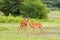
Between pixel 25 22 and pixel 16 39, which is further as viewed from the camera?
pixel 25 22

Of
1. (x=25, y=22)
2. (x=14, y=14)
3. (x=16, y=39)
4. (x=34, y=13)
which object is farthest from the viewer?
(x=14, y=14)

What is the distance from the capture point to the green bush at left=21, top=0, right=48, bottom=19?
4566 centimetres

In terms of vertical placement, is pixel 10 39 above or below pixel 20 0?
above

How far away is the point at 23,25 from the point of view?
19.2 m

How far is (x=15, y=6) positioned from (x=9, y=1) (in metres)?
1.60

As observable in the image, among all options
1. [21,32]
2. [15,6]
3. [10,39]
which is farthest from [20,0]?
[10,39]

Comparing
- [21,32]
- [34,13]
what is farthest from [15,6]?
[21,32]

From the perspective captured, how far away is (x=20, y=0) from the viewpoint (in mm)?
49406

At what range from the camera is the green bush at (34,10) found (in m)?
45.7

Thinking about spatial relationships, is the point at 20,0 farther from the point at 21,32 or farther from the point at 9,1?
the point at 21,32

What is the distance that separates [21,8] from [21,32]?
28773 millimetres

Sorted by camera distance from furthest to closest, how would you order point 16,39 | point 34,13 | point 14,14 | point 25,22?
point 14,14, point 34,13, point 25,22, point 16,39

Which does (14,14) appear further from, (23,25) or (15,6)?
(23,25)

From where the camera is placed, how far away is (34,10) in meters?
45.8
